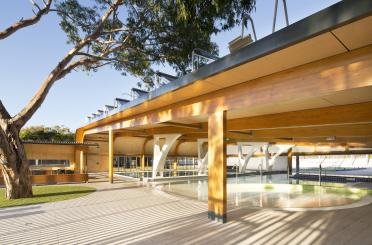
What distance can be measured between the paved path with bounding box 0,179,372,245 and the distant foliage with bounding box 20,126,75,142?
126 ft

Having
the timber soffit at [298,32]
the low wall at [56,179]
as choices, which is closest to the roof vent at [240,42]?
the timber soffit at [298,32]

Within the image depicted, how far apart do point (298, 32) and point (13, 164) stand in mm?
11477

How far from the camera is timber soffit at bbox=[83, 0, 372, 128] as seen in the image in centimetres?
338

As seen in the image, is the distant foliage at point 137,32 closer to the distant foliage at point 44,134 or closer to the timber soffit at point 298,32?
the timber soffit at point 298,32

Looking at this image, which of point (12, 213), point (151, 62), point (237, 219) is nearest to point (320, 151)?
point (151, 62)

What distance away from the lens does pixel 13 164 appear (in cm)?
1055

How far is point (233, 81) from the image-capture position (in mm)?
6469

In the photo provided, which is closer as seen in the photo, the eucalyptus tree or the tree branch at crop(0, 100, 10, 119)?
the eucalyptus tree

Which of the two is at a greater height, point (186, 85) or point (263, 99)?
point (186, 85)

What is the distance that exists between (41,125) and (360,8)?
50.0 m

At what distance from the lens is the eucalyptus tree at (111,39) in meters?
10.4

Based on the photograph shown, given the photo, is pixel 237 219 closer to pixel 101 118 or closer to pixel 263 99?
pixel 263 99

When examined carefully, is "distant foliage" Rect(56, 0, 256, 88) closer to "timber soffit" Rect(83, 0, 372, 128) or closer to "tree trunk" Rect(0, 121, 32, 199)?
"tree trunk" Rect(0, 121, 32, 199)

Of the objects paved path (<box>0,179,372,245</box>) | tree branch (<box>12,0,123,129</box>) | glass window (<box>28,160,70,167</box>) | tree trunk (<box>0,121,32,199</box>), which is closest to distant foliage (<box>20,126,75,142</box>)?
glass window (<box>28,160,70,167</box>)
